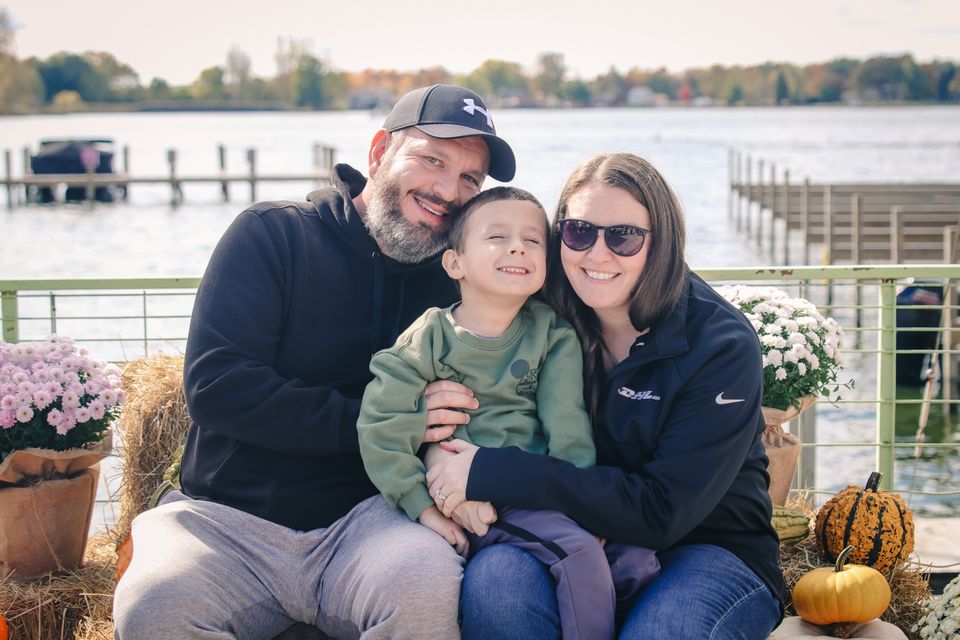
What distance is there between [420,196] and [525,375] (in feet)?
2.53

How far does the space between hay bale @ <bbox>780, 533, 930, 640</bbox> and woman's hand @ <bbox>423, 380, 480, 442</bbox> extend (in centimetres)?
142

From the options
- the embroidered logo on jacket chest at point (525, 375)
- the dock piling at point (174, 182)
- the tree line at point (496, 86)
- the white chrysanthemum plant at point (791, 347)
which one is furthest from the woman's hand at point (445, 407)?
the tree line at point (496, 86)

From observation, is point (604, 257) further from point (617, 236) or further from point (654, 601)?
point (654, 601)

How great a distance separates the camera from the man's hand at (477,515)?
2906 millimetres

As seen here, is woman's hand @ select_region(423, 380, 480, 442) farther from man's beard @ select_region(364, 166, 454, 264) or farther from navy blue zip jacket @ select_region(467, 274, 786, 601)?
man's beard @ select_region(364, 166, 454, 264)

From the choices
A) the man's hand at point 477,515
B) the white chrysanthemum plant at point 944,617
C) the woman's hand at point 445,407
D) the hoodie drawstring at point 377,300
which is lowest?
the white chrysanthemum plant at point 944,617

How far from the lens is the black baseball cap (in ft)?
11.3

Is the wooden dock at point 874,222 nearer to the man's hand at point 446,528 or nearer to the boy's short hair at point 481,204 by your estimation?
the boy's short hair at point 481,204

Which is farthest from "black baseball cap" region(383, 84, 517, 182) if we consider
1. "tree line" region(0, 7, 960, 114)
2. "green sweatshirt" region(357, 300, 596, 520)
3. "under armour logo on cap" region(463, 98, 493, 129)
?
"tree line" region(0, 7, 960, 114)

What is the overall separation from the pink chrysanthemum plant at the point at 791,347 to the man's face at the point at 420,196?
57.5 inches

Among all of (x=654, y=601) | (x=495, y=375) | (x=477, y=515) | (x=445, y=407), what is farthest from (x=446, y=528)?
(x=654, y=601)

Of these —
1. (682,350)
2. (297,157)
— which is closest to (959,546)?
(682,350)

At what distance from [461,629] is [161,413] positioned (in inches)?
82.2

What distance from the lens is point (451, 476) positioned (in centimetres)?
291
